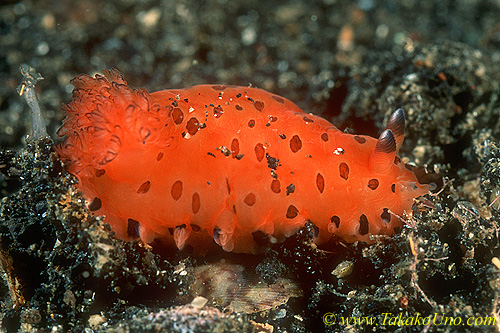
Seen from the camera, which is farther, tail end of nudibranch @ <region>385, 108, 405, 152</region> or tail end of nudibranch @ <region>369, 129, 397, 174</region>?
tail end of nudibranch @ <region>385, 108, 405, 152</region>

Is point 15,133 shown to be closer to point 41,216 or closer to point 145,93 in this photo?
point 41,216

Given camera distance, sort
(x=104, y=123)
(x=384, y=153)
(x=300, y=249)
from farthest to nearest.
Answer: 1. (x=300, y=249)
2. (x=384, y=153)
3. (x=104, y=123)

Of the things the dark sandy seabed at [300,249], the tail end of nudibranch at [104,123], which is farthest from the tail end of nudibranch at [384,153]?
the tail end of nudibranch at [104,123]

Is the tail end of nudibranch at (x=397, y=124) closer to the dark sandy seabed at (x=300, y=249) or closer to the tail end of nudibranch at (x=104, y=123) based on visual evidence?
the dark sandy seabed at (x=300, y=249)

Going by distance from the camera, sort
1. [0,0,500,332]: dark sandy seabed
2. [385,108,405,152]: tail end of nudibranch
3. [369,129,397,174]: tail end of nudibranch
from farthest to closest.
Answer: [385,108,405,152]: tail end of nudibranch, [369,129,397,174]: tail end of nudibranch, [0,0,500,332]: dark sandy seabed

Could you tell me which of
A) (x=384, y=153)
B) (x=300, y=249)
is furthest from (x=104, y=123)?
(x=384, y=153)

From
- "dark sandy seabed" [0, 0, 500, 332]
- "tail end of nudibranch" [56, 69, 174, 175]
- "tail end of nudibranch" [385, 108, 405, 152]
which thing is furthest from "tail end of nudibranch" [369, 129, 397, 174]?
"tail end of nudibranch" [56, 69, 174, 175]

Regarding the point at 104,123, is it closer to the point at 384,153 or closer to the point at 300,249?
the point at 300,249

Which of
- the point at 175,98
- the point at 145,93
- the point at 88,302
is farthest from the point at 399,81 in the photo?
the point at 88,302

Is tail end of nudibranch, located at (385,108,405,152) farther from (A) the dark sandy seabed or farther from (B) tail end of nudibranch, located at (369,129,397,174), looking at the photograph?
(A) the dark sandy seabed
